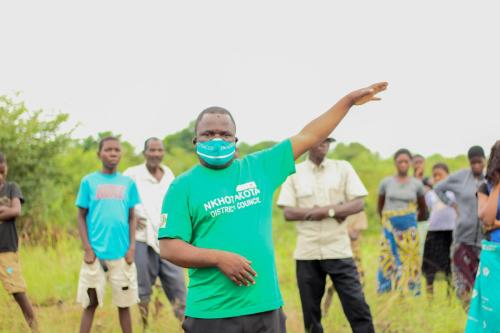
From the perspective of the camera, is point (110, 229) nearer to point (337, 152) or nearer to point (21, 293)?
point (21, 293)

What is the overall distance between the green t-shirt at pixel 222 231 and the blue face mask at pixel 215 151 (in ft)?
0.19

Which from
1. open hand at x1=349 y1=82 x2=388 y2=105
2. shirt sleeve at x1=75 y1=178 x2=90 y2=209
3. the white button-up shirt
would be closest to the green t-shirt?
open hand at x1=349 y1=82 x2=388 y2=105

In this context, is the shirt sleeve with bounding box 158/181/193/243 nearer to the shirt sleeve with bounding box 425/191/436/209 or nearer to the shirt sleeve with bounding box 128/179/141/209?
the shirt sleeve with bounding box 128/179/141/209

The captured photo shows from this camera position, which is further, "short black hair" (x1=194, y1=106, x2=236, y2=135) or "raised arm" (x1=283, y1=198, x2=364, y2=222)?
"raised arm" (x1=283, y1=198, x2=364, y2=222)

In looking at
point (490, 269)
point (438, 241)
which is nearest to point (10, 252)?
point (490, 269)

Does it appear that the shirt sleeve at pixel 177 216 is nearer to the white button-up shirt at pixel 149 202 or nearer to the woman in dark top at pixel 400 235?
the white button-up shirt at pixel 149 202

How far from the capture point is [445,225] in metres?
8.52

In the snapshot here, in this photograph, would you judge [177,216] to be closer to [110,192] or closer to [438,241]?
[110,192]

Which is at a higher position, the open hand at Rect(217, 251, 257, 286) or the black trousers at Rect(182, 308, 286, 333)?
the open hand at Rect(217, 251, 257, 286)

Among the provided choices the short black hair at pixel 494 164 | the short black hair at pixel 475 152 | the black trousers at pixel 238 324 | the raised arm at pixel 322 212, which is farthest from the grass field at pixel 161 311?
the black trousers at pixel 238 324

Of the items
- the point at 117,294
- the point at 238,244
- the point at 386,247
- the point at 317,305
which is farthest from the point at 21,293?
the point at 386,247

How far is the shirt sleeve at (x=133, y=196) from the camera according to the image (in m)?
5.81

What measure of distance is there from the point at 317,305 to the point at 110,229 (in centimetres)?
187

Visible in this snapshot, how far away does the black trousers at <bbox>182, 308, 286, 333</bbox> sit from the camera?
117 inches
